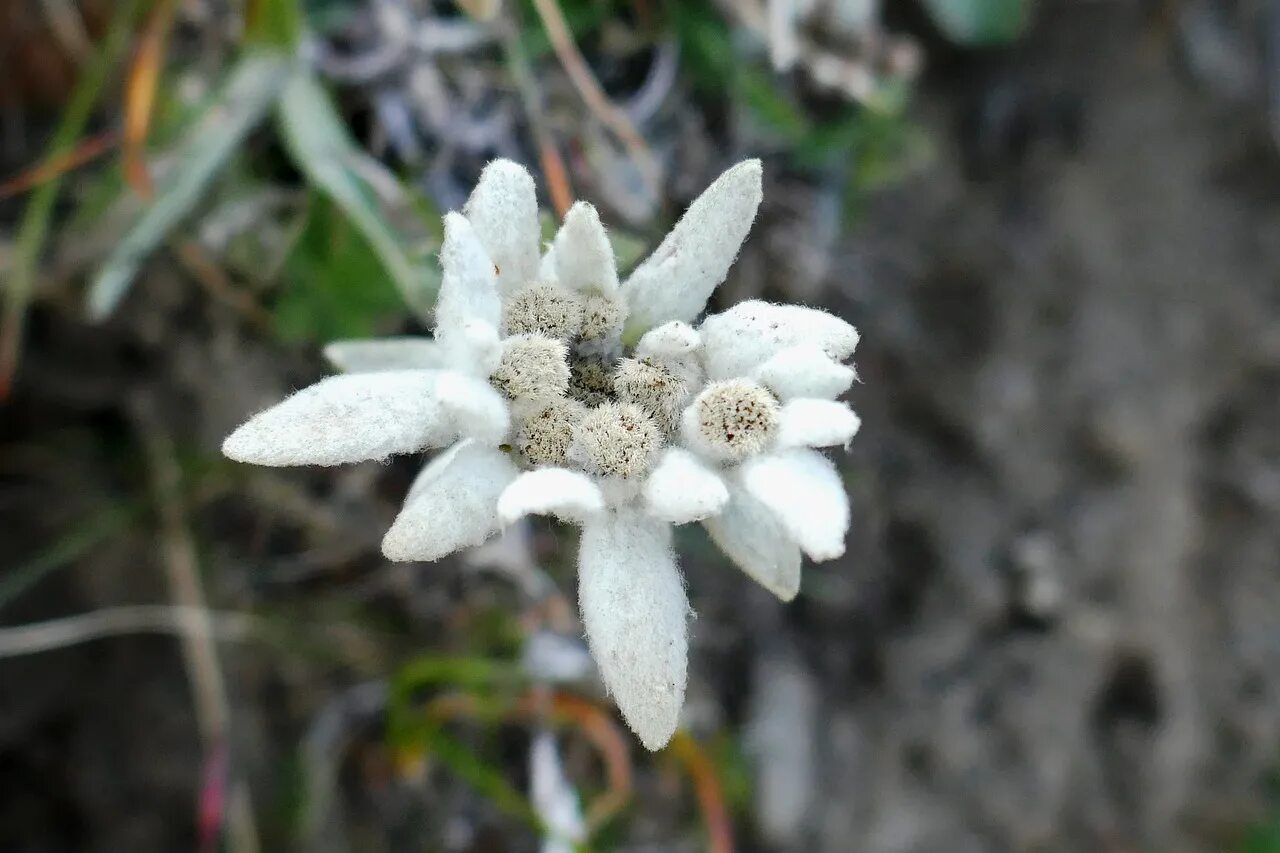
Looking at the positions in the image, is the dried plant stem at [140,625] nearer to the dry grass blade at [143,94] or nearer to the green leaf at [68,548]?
the green leaf at [68,548]

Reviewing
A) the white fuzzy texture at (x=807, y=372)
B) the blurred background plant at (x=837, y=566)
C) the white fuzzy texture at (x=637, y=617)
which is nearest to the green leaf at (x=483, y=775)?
the blurred background plant at (x=837, y=566)

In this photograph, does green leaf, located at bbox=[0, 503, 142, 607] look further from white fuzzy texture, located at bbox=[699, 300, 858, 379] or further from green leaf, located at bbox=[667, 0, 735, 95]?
white fuzzy texture, located at bbox=[699, 300, 858, 379]

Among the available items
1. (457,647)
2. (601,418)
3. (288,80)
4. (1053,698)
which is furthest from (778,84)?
(1053,698)

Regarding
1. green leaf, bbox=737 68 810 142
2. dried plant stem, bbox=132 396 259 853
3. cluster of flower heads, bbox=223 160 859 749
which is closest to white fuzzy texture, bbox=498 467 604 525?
cluster of flower heads, bbox=223 160 859 749

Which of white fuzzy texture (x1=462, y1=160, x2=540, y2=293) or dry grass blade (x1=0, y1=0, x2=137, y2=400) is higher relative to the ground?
dry grass blade (x1=0, y1=0, x2=137, y2=400)

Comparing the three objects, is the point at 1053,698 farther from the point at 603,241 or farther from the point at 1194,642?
the point at 603,241

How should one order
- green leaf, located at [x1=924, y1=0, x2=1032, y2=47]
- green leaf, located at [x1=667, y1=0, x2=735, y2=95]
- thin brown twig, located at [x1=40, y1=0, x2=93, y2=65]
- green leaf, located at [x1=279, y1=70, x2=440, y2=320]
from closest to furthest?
green leaf, located at [x1=279, y1=70, x2=440, y2=320]
green leaf, located at [x1=667, y1=0, x2=735, y2=95]
thin brown twig, located at [x1=40, y1=0, x2=93, y2=65]
green leaf, located at [x1=924, y1=0, x2=1032, y2=47]

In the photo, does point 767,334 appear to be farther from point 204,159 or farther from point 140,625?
point 140,625
